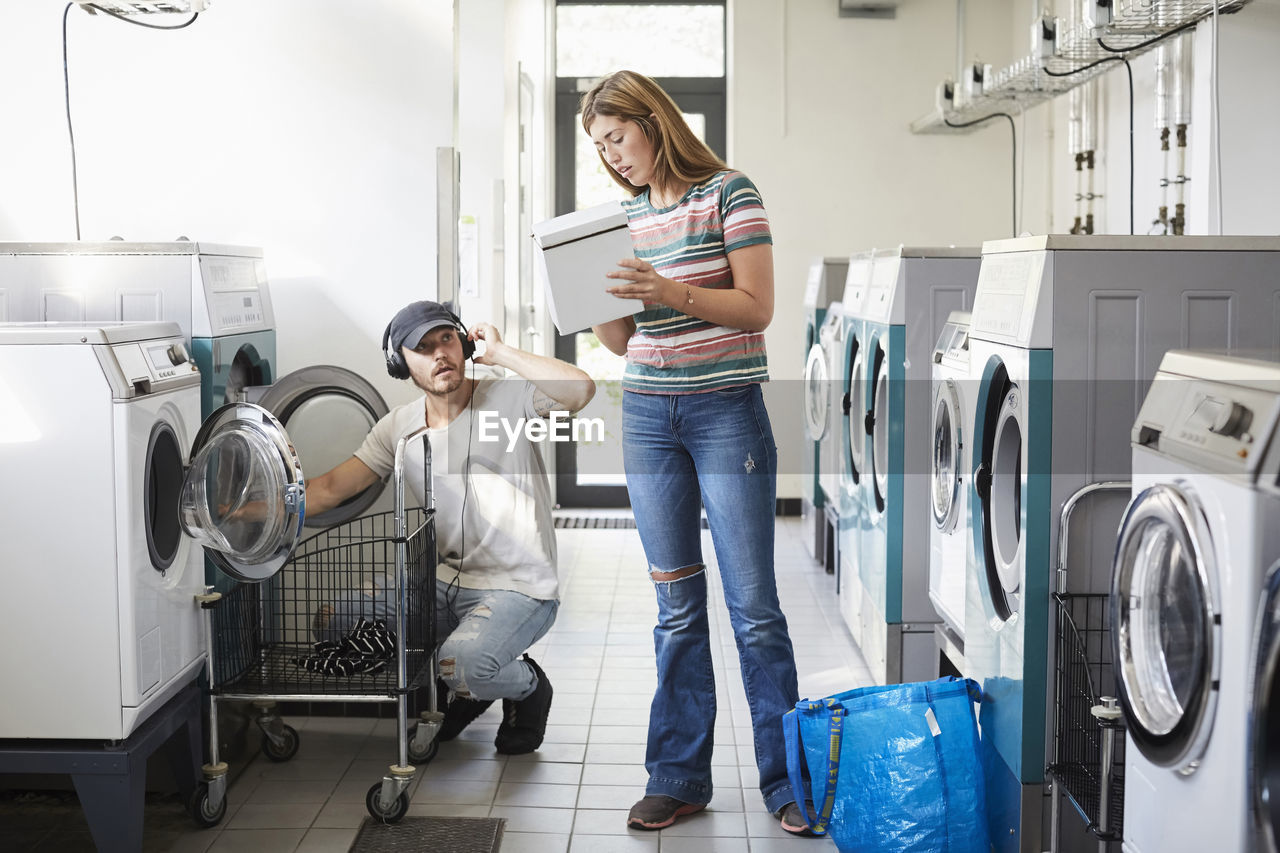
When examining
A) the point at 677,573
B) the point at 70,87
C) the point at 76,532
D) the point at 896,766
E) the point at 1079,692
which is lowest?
the point at 896,766

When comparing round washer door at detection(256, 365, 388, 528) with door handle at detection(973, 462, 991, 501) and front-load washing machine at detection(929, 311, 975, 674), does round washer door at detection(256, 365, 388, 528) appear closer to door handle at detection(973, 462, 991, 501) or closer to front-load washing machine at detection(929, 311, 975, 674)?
front-load washing machine at detection(929, 311, 975, 674)

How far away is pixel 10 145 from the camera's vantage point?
320 cm

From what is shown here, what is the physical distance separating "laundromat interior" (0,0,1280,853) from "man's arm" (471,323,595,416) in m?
0.01

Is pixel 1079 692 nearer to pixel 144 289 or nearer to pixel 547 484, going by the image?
pixel 547 484

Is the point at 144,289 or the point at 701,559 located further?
the point at 144,289

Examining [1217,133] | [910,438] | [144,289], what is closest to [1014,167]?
[1217,133]

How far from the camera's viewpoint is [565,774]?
282 cm

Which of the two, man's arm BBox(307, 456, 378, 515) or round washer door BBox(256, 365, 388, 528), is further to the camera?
round washer door BBox(256, 365, 388, 528)

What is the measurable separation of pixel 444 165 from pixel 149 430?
44.2 inches

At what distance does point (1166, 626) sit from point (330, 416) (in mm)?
2116

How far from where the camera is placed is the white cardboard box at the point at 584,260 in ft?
7.23

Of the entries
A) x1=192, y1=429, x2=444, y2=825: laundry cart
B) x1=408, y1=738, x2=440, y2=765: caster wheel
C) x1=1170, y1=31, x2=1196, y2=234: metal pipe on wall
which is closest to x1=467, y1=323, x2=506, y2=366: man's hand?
x1=192, y1=429, x2=444, y2=825: laundry cart

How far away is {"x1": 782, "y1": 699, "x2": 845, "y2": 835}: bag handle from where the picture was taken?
223cm

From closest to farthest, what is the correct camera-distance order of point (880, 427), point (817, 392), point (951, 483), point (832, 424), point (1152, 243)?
1. point (1152, 243)
2. point (951, 483)
3. point (880, 427)
4. point (832, 424)
5. point (817, 392)
